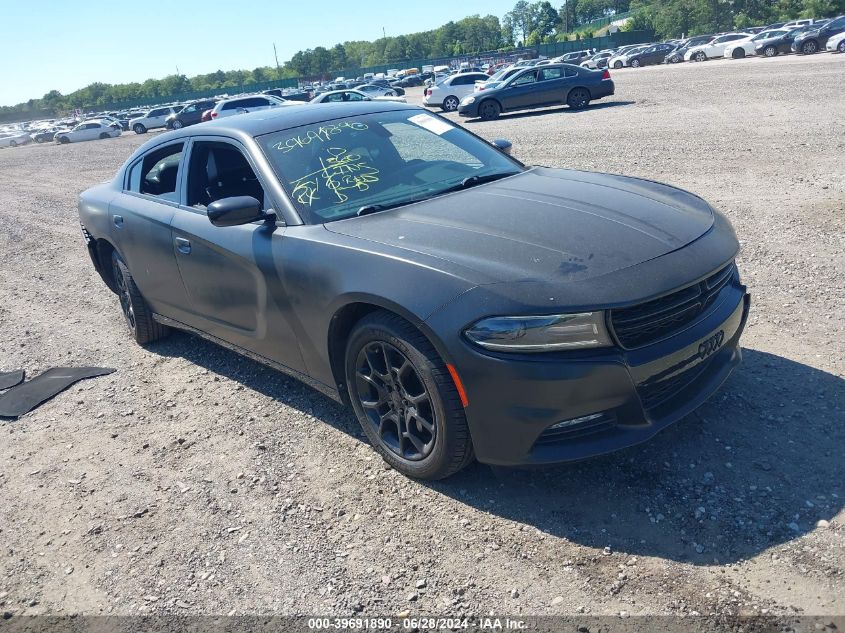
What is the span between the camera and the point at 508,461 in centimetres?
299

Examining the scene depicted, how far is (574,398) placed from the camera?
9.25ft

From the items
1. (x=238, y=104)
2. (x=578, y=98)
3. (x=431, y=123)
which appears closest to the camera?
(x=431, y=123)

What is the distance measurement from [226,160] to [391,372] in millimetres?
2101

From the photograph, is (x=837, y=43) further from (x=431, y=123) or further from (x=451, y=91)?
(x=431, y=123)

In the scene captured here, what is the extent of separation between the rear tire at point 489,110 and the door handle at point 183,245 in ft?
60.6

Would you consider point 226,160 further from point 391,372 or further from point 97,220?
point 391,372

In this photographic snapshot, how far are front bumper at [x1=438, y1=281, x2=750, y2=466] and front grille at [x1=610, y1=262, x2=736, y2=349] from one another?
0.15 feet

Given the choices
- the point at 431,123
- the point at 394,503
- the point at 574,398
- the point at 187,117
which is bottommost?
the point at 394,503

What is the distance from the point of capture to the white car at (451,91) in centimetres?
2836

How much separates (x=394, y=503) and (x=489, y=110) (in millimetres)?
19971

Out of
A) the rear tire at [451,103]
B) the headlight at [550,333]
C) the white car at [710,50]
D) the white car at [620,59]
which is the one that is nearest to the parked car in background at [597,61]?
the white car at [620,59]

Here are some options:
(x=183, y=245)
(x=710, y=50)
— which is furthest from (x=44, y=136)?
(x=183, y=245)

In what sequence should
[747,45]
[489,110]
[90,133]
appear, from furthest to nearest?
[90,133] < [747,45] < [489,110]

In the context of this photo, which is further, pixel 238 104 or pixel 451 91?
pixel 238 104
